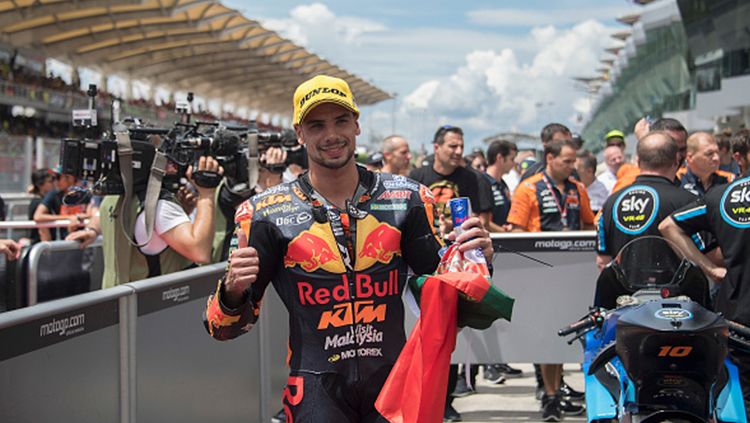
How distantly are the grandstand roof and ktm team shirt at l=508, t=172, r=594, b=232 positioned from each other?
74.1ft

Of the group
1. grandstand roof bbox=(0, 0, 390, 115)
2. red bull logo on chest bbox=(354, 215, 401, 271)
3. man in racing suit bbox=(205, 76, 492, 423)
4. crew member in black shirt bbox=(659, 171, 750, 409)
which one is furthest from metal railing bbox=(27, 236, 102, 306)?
grandstand roof bbox=(0, 0, 390, 115)

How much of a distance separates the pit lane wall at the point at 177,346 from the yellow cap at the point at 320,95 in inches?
34.0

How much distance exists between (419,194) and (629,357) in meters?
1.21

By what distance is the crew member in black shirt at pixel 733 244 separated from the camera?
4988 millimetres

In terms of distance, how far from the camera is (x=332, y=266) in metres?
3.48

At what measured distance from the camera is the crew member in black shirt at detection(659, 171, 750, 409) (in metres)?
4.99

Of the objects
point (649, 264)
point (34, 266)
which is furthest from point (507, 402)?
point (34, 266)

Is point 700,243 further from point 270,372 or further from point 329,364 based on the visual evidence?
point 329,364

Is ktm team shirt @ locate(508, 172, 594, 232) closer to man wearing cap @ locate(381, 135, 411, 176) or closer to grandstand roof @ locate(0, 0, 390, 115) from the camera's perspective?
man wearing cap @ locate(381, 135, 411, 176)

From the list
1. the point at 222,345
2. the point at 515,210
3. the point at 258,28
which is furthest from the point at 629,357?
the point at 258,28

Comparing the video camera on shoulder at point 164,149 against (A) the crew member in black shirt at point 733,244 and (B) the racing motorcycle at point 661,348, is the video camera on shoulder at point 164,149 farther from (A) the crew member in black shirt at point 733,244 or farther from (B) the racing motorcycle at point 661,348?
(A) the crew member in black shirt at point 733,244

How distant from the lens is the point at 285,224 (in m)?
3.54

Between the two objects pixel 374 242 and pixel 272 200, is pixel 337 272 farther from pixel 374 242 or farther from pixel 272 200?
pixel 272 200

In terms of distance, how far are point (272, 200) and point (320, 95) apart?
1.46 ft
